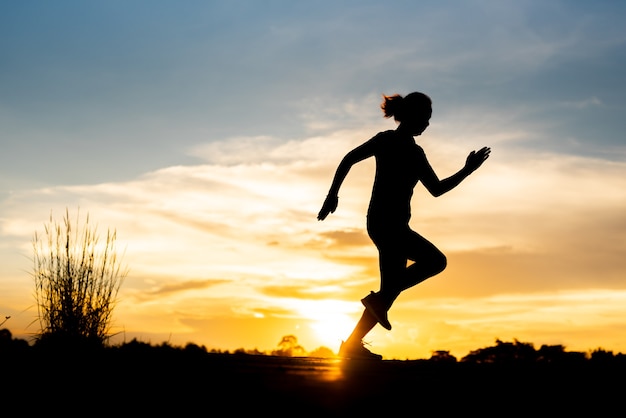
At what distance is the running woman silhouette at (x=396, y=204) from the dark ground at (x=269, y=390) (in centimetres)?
217

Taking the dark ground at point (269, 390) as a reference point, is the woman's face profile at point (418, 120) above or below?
above

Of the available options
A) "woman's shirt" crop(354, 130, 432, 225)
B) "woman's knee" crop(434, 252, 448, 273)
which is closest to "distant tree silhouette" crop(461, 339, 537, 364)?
"woman's knee" crop(434, 252, 448, 273)

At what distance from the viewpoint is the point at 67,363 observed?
370 centimetres

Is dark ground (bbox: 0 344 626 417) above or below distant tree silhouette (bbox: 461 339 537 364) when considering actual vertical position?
below

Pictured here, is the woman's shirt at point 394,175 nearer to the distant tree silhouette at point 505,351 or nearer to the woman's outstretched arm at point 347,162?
the woman's outstretched arm at point 347,162

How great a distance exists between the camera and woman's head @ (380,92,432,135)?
6.54 m

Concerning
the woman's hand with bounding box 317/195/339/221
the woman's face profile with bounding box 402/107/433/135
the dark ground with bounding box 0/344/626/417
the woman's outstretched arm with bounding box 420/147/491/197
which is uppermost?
the woman's face profile with bounding box 402/107/433/135

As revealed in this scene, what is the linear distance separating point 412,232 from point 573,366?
2099mm

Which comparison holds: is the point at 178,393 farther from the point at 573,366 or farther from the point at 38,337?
the point at 38,337

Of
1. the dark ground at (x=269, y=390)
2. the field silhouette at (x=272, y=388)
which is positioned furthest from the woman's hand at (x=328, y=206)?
the dark ground at (x=269, y=390)

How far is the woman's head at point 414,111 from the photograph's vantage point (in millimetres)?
6539

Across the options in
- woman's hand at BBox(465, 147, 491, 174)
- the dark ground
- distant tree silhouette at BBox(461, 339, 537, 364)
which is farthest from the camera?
distant tree silhouette at BBox(461, 339, 537, 364)

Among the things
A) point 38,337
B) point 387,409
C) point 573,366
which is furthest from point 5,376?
point 38,337

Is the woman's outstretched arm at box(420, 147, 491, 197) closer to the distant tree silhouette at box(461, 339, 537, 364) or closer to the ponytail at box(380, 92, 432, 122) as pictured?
the ponytail at box(380, 92, 432, 122)
